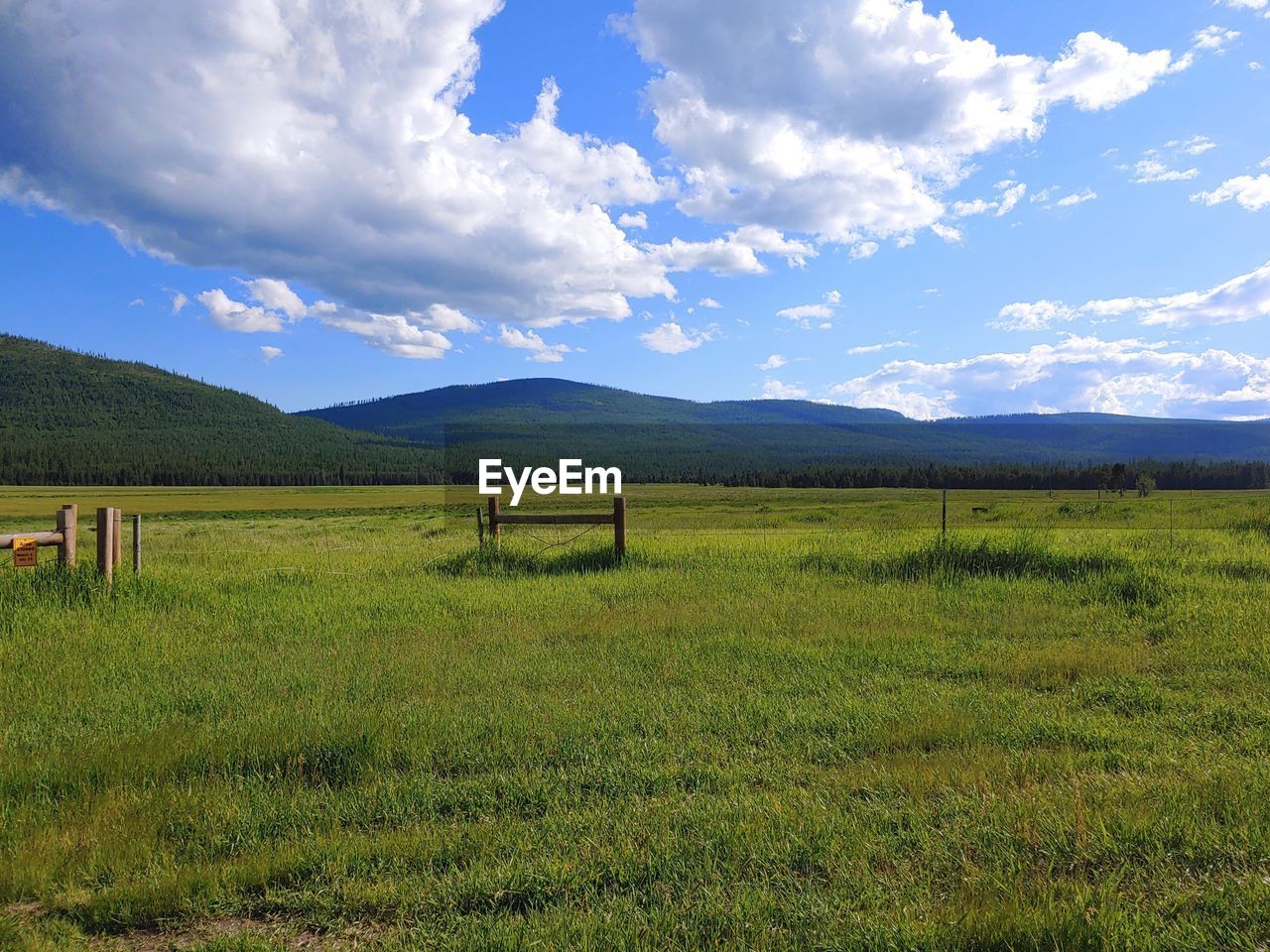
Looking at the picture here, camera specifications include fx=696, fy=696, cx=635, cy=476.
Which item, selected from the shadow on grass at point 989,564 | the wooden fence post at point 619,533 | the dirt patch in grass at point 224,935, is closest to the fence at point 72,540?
the wooden fence post at point 619,533

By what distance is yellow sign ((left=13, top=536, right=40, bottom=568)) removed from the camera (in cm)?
987

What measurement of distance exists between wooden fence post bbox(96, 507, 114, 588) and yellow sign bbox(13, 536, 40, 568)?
2.38 ft

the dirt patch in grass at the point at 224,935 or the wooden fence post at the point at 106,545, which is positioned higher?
the wooden fence post at the point at 106,545

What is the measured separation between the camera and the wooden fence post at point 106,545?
33.9ft

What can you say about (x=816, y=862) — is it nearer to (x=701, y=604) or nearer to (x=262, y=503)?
(x=701, y=604)

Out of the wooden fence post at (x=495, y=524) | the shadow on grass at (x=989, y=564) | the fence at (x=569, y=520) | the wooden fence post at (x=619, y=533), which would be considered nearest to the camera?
the shadow on grass at (x=989, y=564)

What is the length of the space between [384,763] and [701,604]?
19.3 feet

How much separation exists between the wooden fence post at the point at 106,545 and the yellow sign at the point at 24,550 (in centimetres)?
73

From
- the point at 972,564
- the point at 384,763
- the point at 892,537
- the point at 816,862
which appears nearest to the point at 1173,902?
the point at 816,862

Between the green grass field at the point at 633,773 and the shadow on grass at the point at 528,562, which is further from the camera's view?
the shadow on grass at the point at 528,562

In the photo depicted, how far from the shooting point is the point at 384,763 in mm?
4891

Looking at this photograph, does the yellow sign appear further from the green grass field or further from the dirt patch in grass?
the dirt patch in grass

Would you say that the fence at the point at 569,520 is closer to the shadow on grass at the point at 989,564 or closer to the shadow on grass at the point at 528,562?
the shadow on grass at the point at 528,562

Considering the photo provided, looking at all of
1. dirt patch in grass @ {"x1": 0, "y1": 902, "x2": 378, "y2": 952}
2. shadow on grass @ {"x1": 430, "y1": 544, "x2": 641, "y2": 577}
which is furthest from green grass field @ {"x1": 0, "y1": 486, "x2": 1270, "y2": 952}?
shadow on grass @ {"x1": 430, "y1": 544, "x2": 641, "y2": 577}
